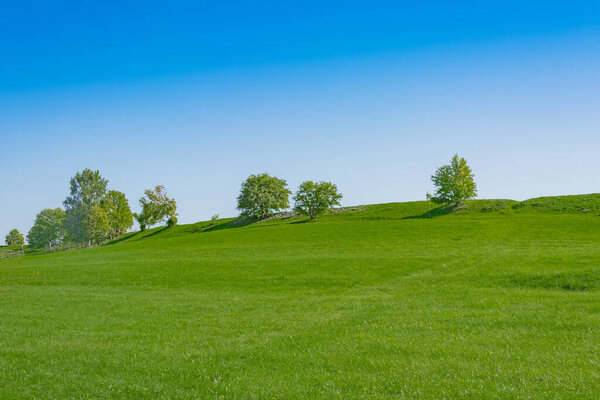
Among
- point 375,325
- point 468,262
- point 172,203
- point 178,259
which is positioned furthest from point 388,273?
point 172,203

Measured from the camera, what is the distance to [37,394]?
1105cm

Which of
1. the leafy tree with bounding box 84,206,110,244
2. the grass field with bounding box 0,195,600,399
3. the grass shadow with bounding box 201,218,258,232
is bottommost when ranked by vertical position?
the grass field with bounding box 0,195,600,399

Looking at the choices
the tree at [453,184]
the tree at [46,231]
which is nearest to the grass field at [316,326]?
the tree at [453,184]

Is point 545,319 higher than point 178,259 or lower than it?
lower

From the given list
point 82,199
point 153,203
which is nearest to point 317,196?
point 153,203

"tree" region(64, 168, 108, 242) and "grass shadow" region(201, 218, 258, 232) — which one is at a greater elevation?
"tree" region(64, 168, 108, 242)

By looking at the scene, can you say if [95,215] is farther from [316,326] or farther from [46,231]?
[316,326]

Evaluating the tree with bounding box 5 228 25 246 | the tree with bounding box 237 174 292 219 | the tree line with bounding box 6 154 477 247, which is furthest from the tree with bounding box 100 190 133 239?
the tree with bounding box 5 228 25 246

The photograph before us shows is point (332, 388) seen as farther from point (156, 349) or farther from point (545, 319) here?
point (545, 319)

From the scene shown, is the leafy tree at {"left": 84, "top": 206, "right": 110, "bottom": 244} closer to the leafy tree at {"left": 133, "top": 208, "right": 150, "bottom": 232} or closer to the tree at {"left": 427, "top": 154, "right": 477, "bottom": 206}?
the leafy tree at {"left": 133, "top": 208, "right": 150, "bottom": 232}

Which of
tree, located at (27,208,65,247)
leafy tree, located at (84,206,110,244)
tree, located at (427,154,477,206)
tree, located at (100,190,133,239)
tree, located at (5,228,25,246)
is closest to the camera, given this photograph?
tree, located at (427,154,477,206)

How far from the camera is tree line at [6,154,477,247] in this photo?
90.8m

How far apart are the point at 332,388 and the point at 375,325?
684 cm

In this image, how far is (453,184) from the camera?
8844 centimetres
